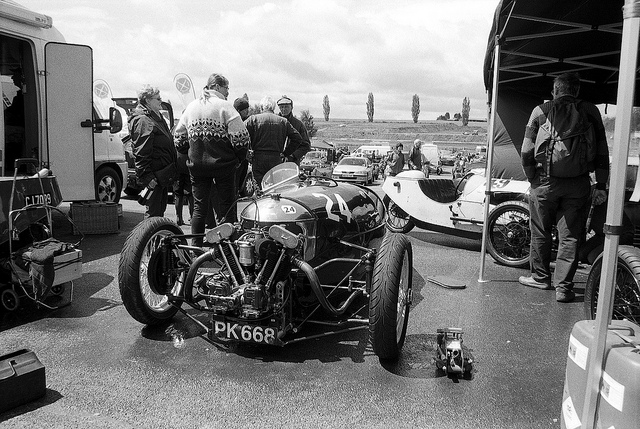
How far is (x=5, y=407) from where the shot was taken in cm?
303

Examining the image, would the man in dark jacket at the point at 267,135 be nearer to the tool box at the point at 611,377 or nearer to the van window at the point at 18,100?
the van window at the point at 18,100

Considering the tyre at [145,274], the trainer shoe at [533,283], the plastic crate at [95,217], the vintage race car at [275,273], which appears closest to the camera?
the vintage race car at [275,273]

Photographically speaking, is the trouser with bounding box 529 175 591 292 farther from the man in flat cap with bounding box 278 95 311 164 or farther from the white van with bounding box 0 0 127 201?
the white van with bounding box 0 0 127 201

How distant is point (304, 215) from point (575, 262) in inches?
112

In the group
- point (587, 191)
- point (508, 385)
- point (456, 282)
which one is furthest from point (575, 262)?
point (508, 385)

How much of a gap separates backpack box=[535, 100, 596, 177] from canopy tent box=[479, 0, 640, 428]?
0.54m

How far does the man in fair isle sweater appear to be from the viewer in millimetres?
5645

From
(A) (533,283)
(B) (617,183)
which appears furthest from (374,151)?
(B) (617,183)

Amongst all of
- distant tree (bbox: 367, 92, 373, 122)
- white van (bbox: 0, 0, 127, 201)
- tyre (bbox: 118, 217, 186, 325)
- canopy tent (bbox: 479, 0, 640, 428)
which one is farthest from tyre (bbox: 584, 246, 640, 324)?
distant tree (bbox: 367, 92, 373, 122)

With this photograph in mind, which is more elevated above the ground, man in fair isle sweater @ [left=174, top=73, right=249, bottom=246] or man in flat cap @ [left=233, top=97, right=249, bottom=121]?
man in flat cap @ [left=233, top=97, right=249, bottom=121]

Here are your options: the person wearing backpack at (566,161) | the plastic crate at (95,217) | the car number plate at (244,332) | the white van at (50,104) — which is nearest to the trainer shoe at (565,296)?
the person wearing backpack at (566,161)

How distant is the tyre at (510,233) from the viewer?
668cm

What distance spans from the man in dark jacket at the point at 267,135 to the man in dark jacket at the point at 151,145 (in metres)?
1.33

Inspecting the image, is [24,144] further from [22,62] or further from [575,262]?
[575,262]
